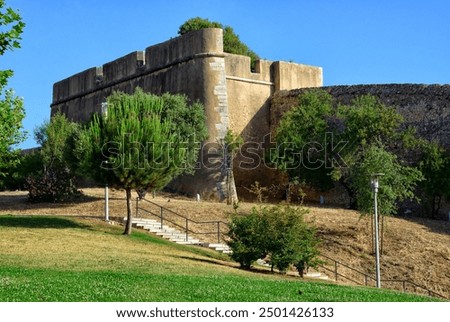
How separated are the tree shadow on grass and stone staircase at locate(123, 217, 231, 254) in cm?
208

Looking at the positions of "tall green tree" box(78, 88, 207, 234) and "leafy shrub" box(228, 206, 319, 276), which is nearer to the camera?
"leafy shrub" box(228, 206, 319, 276)

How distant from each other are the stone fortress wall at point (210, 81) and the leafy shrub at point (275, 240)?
12717mm

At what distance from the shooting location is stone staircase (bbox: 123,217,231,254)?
87.9 ft

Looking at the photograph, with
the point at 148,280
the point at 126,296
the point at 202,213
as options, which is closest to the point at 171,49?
the point at 202,213

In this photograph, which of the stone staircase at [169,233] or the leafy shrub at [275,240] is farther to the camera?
the stone staircase at [169,233]

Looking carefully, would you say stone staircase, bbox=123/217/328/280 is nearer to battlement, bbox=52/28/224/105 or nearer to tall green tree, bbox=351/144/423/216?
tall green tree, bbox=351/144/423/216

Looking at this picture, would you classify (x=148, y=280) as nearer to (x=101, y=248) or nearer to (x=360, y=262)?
(x=101, y=248)

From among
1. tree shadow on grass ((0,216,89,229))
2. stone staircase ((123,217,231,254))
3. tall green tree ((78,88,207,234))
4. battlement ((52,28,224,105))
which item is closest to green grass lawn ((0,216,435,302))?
tree shadow on grass ((0,216,89,229))

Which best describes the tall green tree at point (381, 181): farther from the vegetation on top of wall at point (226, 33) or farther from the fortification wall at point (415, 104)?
the vegetation on top of wall at point (226, 33)

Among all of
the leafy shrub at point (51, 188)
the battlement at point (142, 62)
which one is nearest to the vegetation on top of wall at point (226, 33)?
the battlement at point (142, 62)

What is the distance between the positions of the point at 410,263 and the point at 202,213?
24.4ft

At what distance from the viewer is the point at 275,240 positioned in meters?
22.9

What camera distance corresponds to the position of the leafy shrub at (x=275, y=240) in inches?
900

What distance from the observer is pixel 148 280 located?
662 inches
